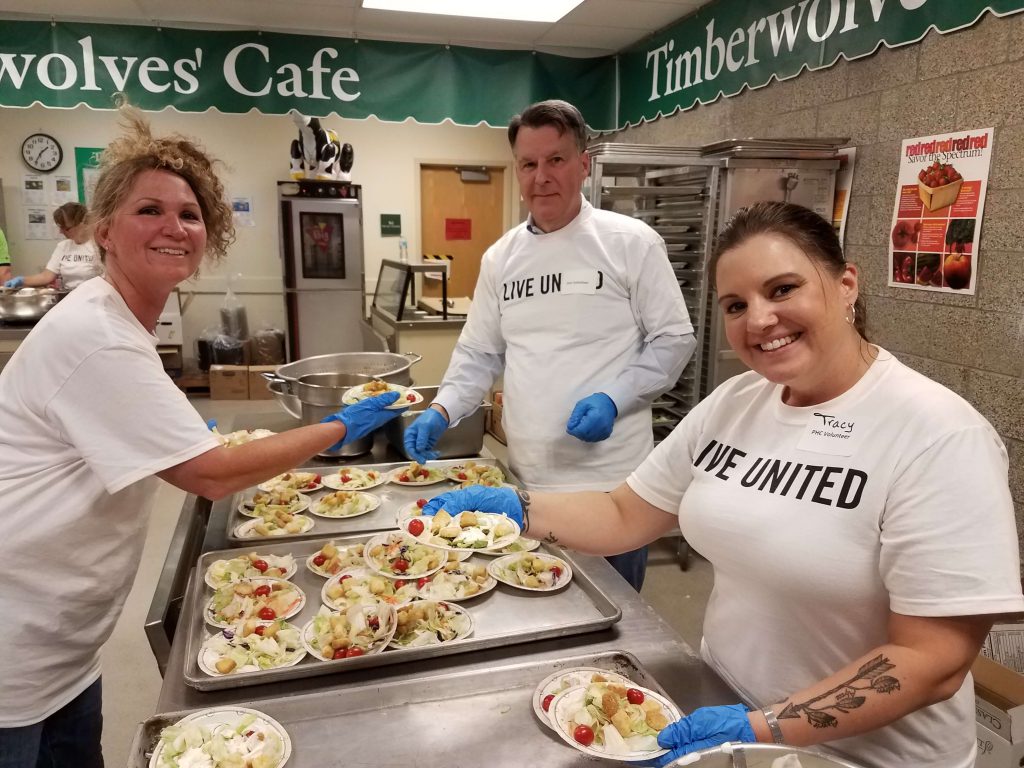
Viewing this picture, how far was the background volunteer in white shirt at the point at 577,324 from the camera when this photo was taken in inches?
88.5

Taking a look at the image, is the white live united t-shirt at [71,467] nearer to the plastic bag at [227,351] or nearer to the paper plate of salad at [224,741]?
the paper plate of salad at [224,741]

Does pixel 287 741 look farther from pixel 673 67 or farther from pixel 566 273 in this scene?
pixel 673 67

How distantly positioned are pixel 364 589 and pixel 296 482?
85 centimetres

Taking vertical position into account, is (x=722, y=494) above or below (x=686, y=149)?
below

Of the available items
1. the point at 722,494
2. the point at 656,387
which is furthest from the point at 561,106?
the point at 722,494

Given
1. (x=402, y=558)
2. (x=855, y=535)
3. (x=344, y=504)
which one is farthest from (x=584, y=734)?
(x=344, y=504)

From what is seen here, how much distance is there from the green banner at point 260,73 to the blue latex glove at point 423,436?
2.43 metres

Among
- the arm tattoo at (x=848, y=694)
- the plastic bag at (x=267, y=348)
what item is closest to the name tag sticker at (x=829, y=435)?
the arm tattoo at (x=848, y=694)

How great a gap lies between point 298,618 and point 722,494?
96 cm

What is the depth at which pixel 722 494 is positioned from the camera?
1.24m

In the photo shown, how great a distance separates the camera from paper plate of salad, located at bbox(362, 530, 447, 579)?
5.59ft

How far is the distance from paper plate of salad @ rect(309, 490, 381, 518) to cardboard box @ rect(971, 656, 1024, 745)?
6.23 ft

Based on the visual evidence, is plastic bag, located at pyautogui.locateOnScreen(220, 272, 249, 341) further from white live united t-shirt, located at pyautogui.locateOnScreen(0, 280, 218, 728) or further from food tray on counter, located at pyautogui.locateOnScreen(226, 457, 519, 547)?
white live united t-shirt, located at pyautogui.locateOnScreen(0, 280, 218, 728)

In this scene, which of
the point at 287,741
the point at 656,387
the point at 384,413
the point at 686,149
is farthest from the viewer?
the point at 686,149
